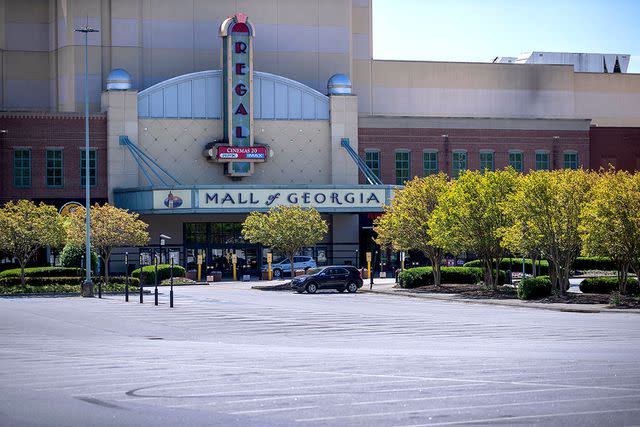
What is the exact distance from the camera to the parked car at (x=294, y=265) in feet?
267

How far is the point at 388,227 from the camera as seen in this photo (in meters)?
65.0

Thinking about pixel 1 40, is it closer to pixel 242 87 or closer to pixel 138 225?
pixel 242 87

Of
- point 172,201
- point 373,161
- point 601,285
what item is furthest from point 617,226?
point 373,161

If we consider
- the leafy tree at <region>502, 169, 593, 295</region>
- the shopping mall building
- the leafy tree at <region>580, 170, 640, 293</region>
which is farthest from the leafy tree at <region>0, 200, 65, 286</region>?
the leafy tree at <region>580, 170, 640, 293</region>

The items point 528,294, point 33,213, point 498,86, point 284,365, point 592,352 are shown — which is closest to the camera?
point 284,365

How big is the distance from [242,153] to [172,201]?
716 centimetres

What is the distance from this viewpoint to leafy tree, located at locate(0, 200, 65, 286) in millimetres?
60375

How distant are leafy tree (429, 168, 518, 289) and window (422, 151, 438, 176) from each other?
2937 cm

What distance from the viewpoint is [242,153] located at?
83125 millimetres

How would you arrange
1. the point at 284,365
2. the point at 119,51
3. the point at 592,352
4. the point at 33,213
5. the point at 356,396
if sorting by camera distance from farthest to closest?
the point at 119,51
the point at 33,213
the point at 592,352
the point at 284,365
the point at 356,396

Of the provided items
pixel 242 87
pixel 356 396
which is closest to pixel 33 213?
pixel 242 87

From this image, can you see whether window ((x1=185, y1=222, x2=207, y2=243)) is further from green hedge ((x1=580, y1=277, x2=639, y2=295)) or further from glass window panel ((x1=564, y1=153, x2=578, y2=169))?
green hedge ((x1=580, y1=277, x2=639, y2=295))

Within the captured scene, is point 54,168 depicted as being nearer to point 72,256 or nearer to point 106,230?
point 72,256

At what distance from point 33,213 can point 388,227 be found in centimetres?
1954
